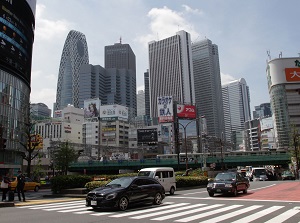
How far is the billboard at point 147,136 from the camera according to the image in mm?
120250

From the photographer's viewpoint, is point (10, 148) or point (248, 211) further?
point (10, 148)

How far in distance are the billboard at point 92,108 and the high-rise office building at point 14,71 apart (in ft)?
323

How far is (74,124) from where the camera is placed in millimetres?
153875

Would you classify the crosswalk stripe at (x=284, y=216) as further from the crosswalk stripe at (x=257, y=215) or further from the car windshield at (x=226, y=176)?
the car windshield at (x=226, y=176)

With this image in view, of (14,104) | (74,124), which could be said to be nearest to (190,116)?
(74,124)

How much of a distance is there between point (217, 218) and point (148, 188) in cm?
470

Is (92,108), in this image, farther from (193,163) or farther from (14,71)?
(14,71)

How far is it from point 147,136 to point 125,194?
10743 centimetres

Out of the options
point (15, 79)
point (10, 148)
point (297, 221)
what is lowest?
point (297, 221)

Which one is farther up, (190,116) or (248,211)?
(190,116)

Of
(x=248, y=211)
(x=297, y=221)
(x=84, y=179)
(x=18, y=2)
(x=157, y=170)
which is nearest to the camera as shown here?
(x=297, y=221)

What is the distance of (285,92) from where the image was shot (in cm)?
12312

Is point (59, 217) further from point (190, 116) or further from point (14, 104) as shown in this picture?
point (190, 116)

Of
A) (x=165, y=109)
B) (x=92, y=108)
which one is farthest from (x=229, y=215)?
(x=92, y=108)
